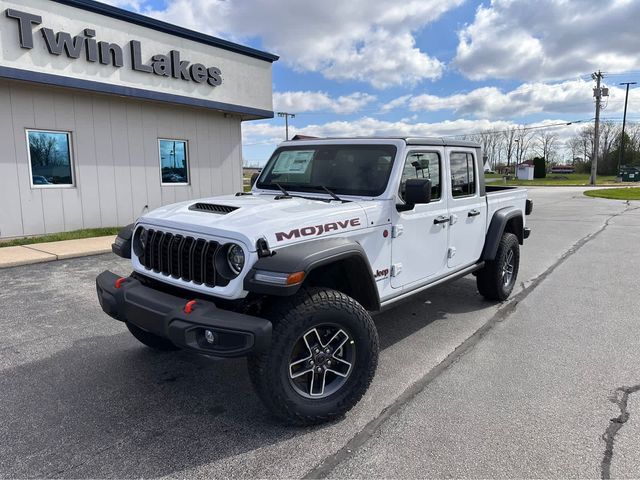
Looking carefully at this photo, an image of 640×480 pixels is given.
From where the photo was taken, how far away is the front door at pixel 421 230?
3.82 meters

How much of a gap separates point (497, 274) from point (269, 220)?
3.51 metres

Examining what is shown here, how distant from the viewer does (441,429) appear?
2957 millimetres

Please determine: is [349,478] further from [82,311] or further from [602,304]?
[602,304]

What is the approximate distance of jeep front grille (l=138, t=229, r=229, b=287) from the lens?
9.78 ft

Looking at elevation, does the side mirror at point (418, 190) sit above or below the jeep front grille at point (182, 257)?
above

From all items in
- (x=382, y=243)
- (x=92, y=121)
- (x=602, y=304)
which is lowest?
(x=602, y=304)

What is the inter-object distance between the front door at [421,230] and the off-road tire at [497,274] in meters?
1.28

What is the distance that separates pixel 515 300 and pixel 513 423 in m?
3.16

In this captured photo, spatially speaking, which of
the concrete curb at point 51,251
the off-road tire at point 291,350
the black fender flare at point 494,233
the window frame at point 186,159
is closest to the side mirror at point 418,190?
the off-road tire at point 291,350

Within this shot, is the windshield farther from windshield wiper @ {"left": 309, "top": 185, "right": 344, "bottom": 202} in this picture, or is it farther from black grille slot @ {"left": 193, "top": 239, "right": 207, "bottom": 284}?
black grille slot @ {"left": 193, "top": 239, "right": 207, "bottom": 284}

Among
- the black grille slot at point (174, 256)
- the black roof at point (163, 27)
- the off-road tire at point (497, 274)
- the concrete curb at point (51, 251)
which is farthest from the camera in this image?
the black roof at point (163, 27)

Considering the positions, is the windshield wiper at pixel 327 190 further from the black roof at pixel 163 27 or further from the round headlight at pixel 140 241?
the black roof at pixel 163 27

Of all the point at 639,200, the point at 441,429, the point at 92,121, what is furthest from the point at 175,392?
the point at 639,200

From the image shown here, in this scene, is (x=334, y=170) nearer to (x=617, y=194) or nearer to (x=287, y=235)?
(x=287, y=235)
